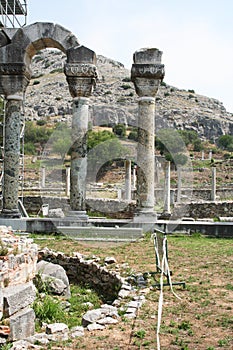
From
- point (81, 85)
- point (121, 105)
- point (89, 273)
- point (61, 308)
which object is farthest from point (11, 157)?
point (121, 105)

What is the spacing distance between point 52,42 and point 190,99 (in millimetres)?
106806

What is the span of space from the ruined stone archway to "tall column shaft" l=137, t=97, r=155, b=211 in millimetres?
1642

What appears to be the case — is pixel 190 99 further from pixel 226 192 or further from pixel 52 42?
pixel 52 42

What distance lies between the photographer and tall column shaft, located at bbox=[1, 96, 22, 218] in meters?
13.3

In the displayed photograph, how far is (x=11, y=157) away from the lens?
1339cm

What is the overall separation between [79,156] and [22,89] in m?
Result: 2.58

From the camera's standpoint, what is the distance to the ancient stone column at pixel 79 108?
1303 cm

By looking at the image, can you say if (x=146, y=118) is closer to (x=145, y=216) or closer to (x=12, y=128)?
(x=145, y=216)

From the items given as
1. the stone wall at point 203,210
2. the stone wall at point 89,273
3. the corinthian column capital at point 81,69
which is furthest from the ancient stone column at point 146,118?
the stone wall at point 203,210

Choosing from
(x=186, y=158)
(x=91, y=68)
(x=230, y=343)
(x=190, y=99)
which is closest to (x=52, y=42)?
(x=91, y=68)

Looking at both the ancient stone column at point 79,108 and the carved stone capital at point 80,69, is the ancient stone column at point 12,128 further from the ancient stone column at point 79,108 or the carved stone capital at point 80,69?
the ancient stone column at point 79,108

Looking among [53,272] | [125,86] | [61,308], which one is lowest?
[61,308]

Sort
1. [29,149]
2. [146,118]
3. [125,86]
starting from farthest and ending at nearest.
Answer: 1. [125,86]
2. [29,149]
3. [146,118]

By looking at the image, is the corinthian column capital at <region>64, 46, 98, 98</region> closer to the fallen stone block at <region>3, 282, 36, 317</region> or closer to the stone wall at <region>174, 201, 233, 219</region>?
the fallen stone block at <region>3, 282, 36, 317</region>
